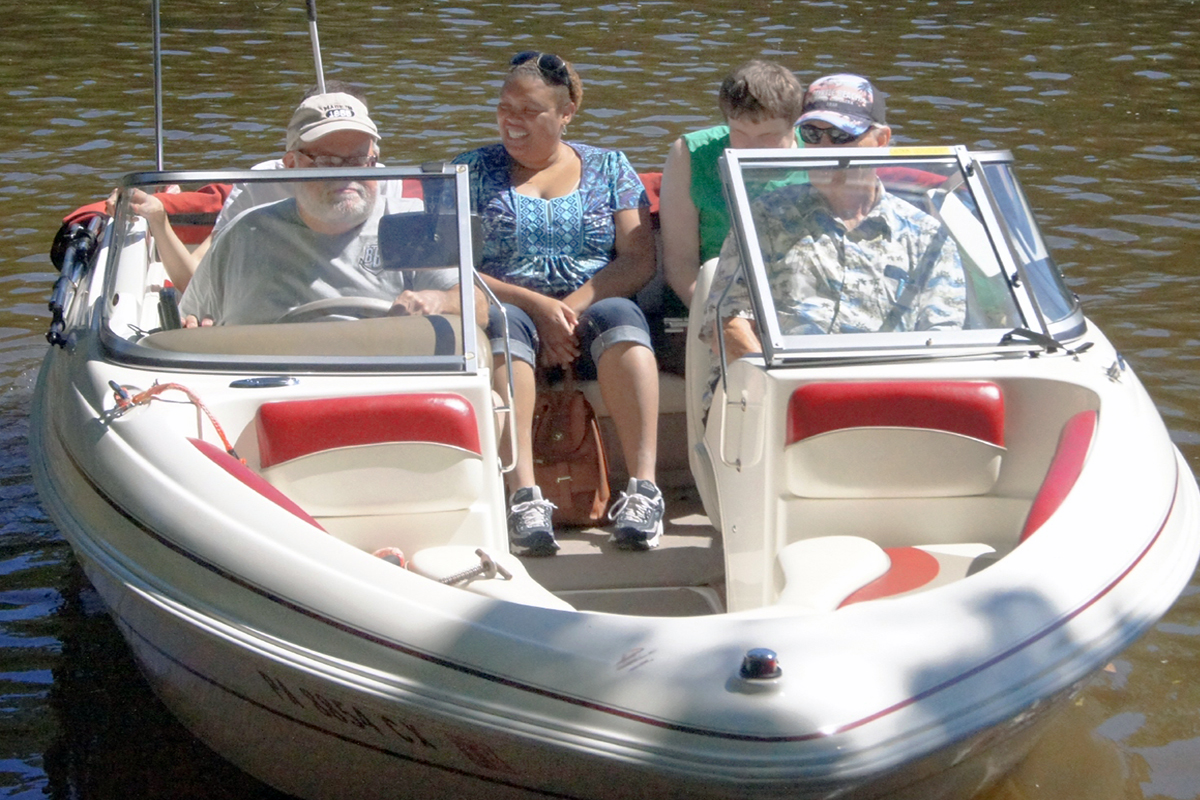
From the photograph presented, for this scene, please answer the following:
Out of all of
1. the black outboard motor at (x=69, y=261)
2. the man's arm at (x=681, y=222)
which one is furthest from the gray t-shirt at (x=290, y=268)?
the man's arm at (x=681, y=222)

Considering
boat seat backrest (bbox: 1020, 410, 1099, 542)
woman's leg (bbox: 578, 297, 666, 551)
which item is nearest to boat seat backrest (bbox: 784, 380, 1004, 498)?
boat seat backrest (bbox: 1020, 410, 1099, 542)

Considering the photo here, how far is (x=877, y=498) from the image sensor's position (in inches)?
124

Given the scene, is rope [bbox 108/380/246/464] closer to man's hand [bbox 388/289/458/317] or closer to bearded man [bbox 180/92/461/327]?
bearded man [bbox 180/92/461/327]

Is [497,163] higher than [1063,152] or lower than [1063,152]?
higher

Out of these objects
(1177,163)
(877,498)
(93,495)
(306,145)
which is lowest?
(1177,163)

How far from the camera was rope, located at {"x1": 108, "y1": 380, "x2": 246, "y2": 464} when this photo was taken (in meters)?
2.92

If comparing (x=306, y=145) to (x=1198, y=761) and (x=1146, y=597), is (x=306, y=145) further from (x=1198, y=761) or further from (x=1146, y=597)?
(x=1198, y=761)

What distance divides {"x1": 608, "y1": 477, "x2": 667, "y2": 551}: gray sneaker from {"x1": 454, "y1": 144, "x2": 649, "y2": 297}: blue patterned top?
801 millimetres

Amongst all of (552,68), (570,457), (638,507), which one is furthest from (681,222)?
(638,507)

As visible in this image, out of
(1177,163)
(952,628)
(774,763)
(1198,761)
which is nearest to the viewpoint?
(774,763)

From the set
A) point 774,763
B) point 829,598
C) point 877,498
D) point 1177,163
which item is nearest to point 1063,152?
point 1177,163

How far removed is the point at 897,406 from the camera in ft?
10.0

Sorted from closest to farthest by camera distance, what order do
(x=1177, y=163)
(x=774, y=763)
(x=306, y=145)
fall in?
(x=774, y=763), (x=306, y=145), (x=1177, y=163)

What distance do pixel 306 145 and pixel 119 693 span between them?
5.45 ft
